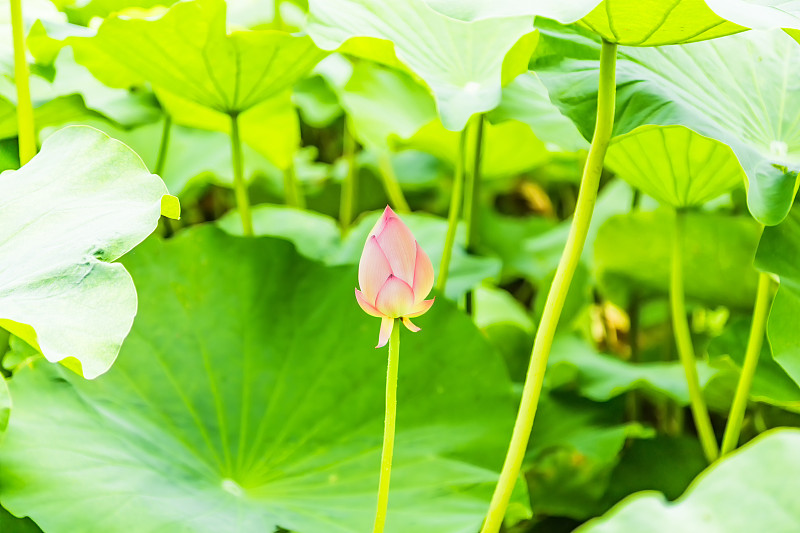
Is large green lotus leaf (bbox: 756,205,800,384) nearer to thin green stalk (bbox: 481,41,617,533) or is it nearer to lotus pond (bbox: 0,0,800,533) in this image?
lotus pond (bbox: 0,0,800,533)

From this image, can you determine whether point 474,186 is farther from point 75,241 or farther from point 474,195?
point 75,241

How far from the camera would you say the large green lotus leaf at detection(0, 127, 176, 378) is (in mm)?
561

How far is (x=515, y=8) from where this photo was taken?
1.68ft

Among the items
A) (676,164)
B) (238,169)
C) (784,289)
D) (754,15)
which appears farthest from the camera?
(238,169)

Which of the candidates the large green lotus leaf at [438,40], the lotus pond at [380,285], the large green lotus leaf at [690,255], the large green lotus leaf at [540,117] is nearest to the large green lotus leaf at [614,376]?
the lotus pond at [380,285]

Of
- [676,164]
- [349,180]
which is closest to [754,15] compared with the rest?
[676,164]

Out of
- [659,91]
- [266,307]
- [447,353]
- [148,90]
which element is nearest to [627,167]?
[659,91]

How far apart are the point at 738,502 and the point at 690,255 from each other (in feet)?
2.79

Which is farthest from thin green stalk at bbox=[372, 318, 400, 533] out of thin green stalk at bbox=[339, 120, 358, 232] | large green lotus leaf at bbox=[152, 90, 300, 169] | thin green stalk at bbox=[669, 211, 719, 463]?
thin green stalk at bbox=[339, 120, 358, 232]

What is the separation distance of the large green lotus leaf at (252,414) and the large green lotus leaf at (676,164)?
26 cm

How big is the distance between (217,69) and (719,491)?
69 cm

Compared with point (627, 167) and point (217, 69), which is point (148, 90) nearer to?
point (217, 69)

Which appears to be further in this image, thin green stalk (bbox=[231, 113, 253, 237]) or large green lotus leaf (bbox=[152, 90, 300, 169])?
large green lotus leaf (bbox=[152, 90, 300, 169])

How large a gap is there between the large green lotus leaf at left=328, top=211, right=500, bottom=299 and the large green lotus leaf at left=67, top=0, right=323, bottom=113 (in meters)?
0.31
